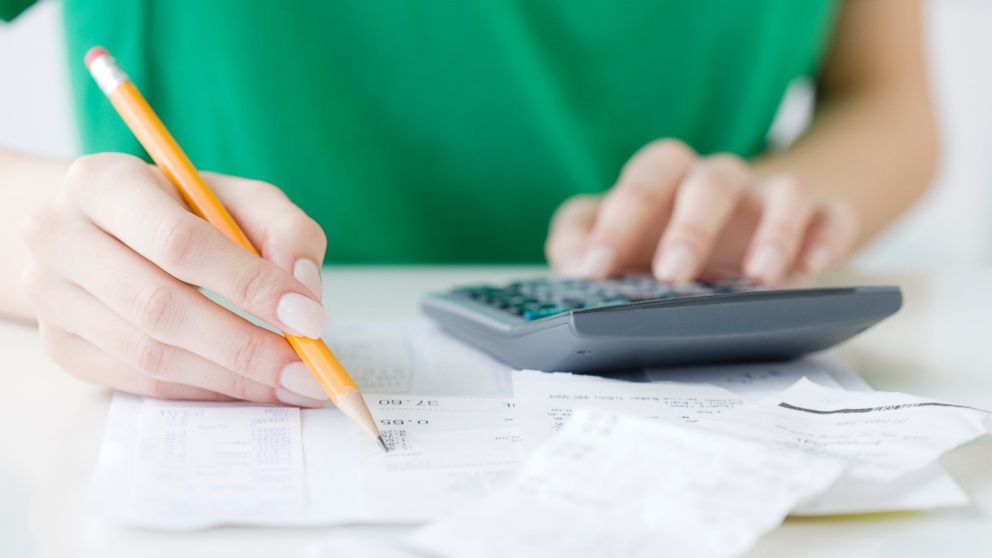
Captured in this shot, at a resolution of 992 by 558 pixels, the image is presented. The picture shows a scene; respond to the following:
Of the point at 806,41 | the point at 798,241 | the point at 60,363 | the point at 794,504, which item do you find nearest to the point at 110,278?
the point at 60,363

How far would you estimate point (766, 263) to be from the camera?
0.54 meters

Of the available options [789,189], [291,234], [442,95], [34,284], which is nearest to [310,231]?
[291,234]

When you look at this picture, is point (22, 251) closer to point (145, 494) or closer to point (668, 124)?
point (145, 494)

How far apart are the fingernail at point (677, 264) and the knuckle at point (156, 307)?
0.28 m

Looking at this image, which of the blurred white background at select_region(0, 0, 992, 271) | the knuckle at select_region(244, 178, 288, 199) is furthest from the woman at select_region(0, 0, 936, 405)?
the blurred white background at select_region(0, 0, 992, 271)

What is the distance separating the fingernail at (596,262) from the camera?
0.55 m

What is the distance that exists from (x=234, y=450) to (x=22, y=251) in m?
0.22

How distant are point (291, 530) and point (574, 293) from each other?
0.24 meters

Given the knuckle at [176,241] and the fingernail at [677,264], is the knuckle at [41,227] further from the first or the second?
the fingernail at [677,264]

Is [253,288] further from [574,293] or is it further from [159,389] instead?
[574,293]

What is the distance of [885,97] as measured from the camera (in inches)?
34.4

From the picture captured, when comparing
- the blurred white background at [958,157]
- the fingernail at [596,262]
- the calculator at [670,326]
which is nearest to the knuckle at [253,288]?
the calculator at [670,326]

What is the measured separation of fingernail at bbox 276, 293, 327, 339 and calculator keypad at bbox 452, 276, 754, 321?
3.9 inches

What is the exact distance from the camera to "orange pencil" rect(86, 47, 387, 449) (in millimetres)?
313
